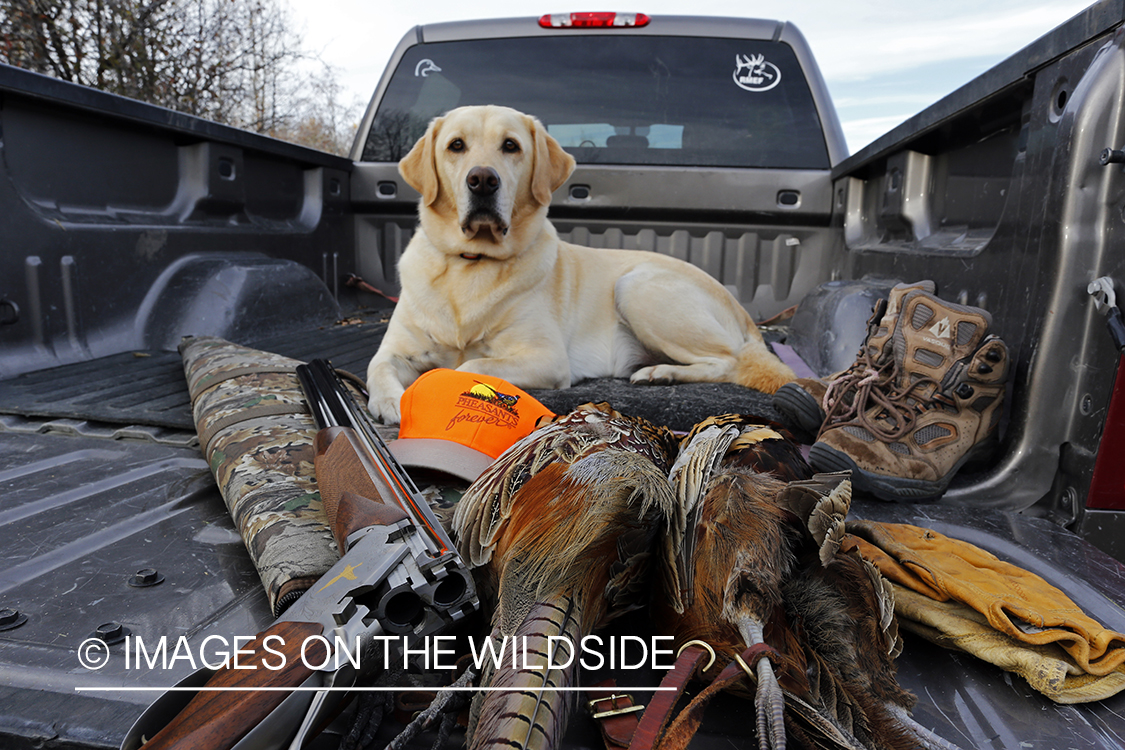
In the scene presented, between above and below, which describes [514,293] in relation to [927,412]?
above

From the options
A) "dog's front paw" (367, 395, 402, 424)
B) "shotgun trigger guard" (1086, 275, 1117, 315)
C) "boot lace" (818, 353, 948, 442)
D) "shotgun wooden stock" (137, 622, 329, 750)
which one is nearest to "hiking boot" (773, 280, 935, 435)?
"boot lace" (818, 353, 948, 442)

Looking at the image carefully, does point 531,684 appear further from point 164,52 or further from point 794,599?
point 164,52

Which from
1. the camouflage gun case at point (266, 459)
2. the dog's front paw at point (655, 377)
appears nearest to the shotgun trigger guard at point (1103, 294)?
the camouflage gun case at point (266, 459)

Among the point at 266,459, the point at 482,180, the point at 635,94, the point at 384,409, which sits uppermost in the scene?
the point at 635,94

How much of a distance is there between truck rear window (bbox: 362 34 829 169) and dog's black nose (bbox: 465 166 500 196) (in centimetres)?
104

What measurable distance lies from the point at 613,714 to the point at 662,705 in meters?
0.16

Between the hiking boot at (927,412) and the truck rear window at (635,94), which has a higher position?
the truck rear window at (635,94)

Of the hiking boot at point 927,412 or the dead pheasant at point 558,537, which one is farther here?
the hiking boot at point 927,412

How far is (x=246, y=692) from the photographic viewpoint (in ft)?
2.21

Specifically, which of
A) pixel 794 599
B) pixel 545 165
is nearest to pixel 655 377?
pixel 545 165

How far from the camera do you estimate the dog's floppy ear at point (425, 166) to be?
311cm

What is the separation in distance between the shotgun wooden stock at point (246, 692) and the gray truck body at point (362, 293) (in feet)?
0.63

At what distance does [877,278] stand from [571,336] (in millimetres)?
1377

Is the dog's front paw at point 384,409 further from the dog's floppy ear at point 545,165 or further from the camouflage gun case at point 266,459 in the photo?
the dog's floppy ear at point 545,165
